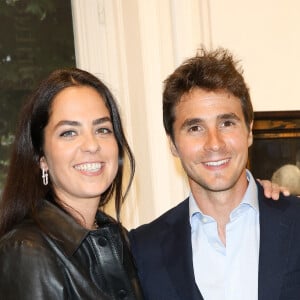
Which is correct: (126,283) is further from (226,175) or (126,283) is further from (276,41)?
(276,41)

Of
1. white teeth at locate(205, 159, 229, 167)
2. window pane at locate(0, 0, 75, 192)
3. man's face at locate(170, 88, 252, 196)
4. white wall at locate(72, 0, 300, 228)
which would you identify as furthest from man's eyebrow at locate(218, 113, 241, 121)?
window pane at locate(0, 0, 75, 192)

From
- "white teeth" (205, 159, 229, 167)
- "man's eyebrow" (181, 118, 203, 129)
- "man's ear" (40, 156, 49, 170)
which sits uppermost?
"man's eyebrow" (181, 118, 203, 129)

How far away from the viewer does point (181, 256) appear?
1941 mm

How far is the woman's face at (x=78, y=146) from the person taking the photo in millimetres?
1807

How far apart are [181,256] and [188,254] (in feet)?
0.08

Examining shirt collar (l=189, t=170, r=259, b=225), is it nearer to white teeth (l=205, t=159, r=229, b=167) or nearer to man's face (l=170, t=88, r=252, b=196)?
man's face (l=170, t=88, r=252, b=196)

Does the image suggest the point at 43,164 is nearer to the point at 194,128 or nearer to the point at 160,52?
the point at 194,128

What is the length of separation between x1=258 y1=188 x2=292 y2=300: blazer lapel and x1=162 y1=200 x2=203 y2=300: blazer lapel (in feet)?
0.66

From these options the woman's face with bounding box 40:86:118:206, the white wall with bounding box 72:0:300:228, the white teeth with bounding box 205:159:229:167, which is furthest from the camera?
the white wall with bounding box 72:0:300:228

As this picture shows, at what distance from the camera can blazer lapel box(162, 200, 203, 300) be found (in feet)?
6.07

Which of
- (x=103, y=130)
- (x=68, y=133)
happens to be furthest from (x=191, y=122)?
(x=68, y=133)

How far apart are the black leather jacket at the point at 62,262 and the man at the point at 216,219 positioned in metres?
0.15

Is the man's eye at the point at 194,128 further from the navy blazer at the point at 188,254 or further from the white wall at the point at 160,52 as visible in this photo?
the white wall at the point at 160,52

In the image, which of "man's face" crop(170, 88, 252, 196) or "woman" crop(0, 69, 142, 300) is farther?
"man's face" crop(170, 88, 252, 196)
